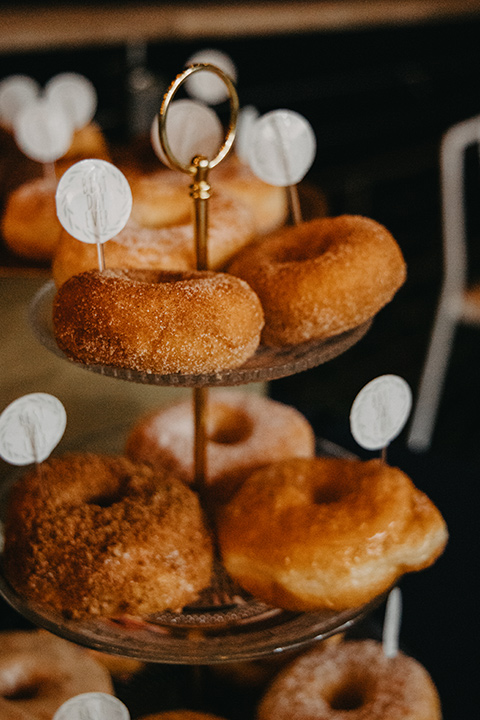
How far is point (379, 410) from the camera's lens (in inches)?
32.0

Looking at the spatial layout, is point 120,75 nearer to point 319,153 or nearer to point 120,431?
point 319,153

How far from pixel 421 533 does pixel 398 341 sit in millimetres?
2227

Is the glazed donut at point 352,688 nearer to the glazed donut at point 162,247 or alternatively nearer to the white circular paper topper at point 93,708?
the white circular paper topper at point 93,708

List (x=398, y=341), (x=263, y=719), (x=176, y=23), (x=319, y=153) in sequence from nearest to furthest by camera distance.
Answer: (x=263, y=719), (x=176, y=23), (x=398, y=341), (x=319, y=153)

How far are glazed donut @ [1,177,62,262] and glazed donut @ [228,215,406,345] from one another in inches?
20.6

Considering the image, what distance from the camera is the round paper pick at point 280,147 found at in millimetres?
914

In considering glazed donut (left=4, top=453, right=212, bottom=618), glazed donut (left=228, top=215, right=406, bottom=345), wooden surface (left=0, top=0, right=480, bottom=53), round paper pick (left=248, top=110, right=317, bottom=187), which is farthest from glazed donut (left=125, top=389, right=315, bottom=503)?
wooden surface (left=0, top=0, right=480, bottom=53)

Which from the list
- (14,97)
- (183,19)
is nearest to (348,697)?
(14,97)

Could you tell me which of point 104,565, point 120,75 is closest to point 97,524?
point 104,565

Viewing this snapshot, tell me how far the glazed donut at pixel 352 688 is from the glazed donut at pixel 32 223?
32.4 inches

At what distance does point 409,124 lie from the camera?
3518 millimetres

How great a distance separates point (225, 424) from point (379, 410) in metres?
0.48

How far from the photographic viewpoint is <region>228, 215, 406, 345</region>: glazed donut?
2.68ft

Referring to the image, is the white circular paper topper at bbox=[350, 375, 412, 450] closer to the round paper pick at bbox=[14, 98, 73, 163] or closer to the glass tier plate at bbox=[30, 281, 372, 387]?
the glass tier plate at bbox=[30, 281, 372, 387]
